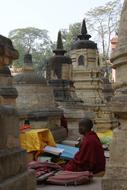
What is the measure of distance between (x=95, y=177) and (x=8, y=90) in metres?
3.22

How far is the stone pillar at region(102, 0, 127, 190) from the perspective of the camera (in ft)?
17.0

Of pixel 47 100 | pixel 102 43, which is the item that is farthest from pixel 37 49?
pixel 47 100

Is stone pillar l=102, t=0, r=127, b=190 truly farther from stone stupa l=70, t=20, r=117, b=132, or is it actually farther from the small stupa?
stone stupa l=70, t=20, r=117, b=132

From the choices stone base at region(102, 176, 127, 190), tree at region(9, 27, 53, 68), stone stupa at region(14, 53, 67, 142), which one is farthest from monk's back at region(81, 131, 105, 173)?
tree at region(9, 27, 53, 68)

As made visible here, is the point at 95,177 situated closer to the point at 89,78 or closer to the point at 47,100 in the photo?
the point at 47,100

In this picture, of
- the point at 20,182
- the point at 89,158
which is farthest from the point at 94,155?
the point at 20,182

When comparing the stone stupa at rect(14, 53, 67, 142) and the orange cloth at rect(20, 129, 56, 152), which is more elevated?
the stone stupa at rect(14, 53, 67, 142)

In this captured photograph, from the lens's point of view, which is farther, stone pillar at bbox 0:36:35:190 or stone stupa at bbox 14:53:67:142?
stone stupa at bbox 14:53:67:142

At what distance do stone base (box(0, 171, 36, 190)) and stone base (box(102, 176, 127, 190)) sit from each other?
878 mm

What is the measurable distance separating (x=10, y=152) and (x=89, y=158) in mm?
2638

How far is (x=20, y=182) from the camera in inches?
186

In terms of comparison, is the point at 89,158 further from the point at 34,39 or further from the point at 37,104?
the point at 34,39

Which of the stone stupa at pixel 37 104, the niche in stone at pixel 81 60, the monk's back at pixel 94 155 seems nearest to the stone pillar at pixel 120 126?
the monk's back at pixel 94 155

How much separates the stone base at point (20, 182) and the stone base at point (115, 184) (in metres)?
0.88
